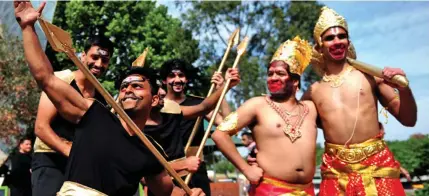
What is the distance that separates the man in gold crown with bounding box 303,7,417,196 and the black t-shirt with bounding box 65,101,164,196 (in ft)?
5.98

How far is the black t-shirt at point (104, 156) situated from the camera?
324cm

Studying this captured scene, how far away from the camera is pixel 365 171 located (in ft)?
14.9

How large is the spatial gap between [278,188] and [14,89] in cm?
1461

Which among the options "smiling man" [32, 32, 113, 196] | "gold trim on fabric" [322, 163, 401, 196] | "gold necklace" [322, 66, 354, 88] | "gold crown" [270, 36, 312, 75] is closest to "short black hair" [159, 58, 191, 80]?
"gold crown" [270, 36, 312, 75]

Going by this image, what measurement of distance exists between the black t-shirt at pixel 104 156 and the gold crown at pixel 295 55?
5.63 ft

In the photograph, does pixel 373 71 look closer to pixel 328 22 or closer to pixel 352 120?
pixel 352 120

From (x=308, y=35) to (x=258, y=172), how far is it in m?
22.7

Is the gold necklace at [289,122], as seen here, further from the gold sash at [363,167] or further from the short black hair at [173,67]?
the short black hair at [173,67]

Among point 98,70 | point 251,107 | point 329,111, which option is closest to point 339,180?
point 329,111

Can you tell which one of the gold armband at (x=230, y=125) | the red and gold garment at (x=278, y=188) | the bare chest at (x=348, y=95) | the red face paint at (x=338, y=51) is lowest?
the red and gold garment at (x=278, y=188)

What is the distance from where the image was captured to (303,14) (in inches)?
1049

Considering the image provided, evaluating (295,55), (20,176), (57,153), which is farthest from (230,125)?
(20,176)

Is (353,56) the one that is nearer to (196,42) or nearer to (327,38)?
(327,38)

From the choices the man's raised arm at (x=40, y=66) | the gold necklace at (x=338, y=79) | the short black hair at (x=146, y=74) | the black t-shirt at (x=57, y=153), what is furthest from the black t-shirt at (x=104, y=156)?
the gold necklace at (x=338, y=79)
